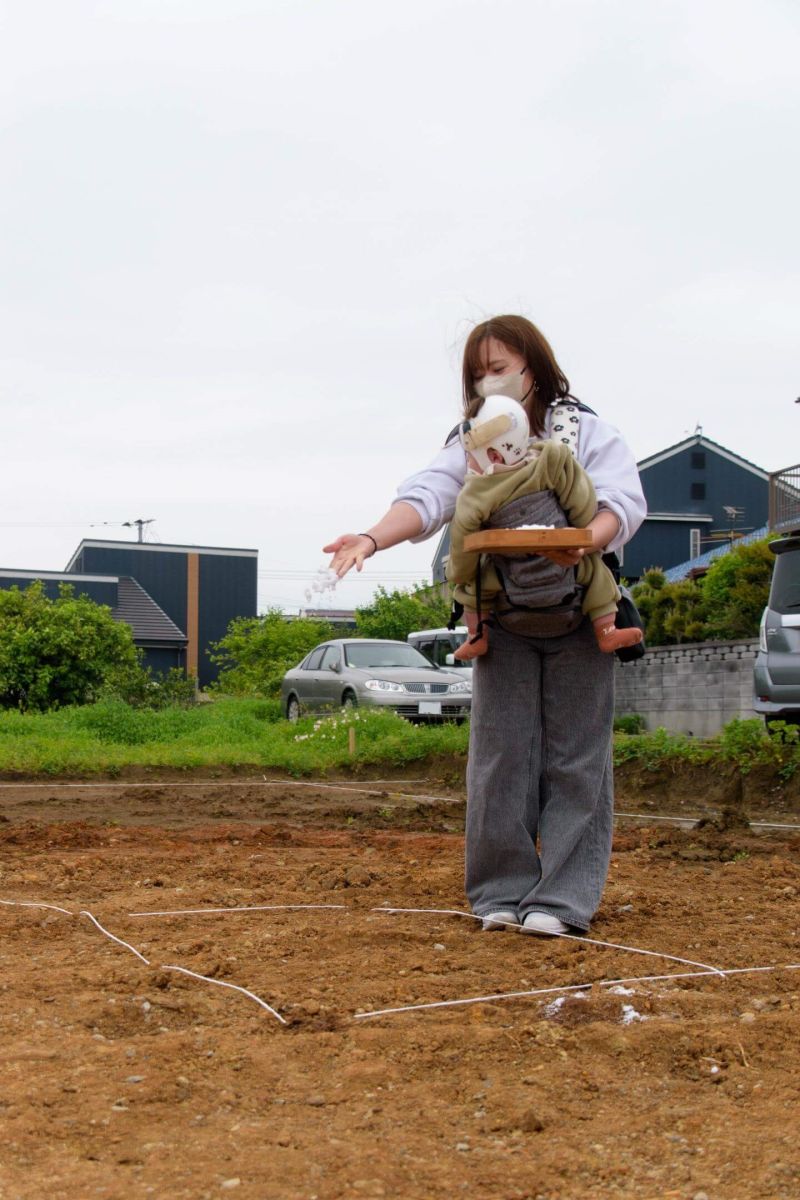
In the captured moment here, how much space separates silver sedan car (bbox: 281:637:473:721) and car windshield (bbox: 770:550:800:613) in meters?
4.85

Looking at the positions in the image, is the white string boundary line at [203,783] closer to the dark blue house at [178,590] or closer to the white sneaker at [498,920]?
the white sneaker at [498,920]

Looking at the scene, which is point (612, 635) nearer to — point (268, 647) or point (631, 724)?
point (631, 724)

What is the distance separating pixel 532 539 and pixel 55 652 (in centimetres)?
1477

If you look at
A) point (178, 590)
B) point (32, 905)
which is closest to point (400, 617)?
point (178, 590)

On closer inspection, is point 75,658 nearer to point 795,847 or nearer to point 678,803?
point 678,803

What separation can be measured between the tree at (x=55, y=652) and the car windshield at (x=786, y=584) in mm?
9342

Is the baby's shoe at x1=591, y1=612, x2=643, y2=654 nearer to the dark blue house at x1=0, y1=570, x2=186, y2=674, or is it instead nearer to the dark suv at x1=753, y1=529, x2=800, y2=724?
the dark suv at x1=753, y1=529, x2=800, y2=724

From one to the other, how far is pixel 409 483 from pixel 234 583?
158ft

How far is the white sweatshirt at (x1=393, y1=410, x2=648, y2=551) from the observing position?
11.0ft

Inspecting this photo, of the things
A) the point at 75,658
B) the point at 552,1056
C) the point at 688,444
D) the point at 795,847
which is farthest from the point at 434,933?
the point at 688,444

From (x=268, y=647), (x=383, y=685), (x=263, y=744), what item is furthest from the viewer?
(x=268, y=647)

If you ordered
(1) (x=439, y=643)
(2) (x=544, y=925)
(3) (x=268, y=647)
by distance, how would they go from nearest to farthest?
(2) (x=544, y=925)
(1) (x=439, y=643)
(3) (x=268, y=647)

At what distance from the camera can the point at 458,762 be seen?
1179cm

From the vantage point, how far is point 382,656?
16516 millimetres
